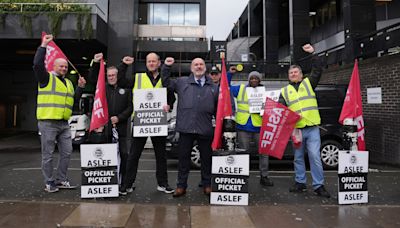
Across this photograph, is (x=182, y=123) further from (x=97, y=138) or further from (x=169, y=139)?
(x=169, y=139)

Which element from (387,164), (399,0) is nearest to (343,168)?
(387,164)

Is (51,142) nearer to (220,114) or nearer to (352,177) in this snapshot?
(220,114)

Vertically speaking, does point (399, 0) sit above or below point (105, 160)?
above

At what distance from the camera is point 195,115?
4.61 m

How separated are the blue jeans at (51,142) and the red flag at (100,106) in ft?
2.35

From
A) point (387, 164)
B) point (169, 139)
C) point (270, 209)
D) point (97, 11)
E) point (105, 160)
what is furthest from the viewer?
point (97, 11)

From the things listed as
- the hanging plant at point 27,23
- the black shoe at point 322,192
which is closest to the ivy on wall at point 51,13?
the hanging plant at point 27,23

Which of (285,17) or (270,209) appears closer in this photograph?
(270,209)

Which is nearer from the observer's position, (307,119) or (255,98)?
(307,119)

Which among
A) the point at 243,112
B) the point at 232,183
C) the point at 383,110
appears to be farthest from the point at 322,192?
the point at 383,110

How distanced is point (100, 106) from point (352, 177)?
4.07m

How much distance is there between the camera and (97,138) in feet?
15.4

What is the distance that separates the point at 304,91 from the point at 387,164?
17.0ft

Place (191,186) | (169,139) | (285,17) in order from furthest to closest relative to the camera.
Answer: (285,17), (169,139), (191,186)
